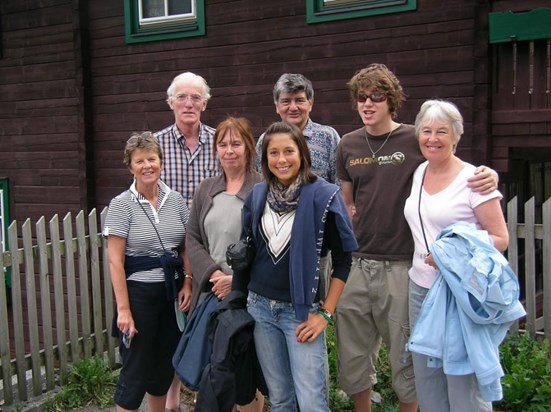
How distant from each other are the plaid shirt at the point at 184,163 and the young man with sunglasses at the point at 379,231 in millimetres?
970

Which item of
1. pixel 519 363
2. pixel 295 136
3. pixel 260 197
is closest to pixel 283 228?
pixel 260 197

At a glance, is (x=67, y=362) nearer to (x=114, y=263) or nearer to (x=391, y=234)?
(x=114, y=263)

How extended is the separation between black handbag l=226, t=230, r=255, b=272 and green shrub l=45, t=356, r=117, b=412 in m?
2.42

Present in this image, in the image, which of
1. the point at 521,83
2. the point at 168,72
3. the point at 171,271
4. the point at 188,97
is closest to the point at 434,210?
the point at 171,271

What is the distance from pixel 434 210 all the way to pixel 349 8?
4104mm

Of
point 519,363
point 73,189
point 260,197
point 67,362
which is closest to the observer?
point 260,197

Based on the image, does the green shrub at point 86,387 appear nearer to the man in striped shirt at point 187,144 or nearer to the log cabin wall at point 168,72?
the man in striped shirt at point 187,144

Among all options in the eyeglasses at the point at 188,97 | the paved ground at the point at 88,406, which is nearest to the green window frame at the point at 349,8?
the eyeglasses at the point at 188,97

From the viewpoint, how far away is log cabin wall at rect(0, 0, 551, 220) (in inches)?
231

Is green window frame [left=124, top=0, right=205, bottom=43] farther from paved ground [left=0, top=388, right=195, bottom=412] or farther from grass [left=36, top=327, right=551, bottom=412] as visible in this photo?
paved ground [left=0, top=388, right=195, bottom=412]

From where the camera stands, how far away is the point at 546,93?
531cm

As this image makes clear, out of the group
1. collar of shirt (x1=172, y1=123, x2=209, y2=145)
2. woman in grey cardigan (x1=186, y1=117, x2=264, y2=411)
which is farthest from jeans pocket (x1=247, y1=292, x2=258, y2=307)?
collar of shirt (x1=172, y1=123, x2=209, y2=145)

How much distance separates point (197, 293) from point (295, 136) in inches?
42.7

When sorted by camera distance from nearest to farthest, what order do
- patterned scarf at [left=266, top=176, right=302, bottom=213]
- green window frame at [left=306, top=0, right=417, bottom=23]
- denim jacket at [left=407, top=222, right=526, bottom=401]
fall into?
1. denim jacket at [left=407, top=222, right=526, bottom=401]
2. patterned scarf at [left=266, top=176, right=302, bottom=213]
3. green window frame at [left=306, top=0, right=417, bottom=23]
